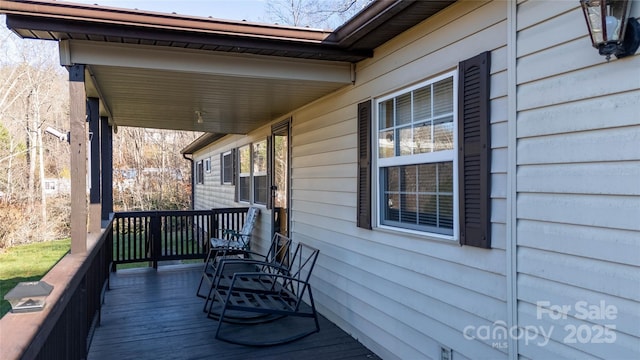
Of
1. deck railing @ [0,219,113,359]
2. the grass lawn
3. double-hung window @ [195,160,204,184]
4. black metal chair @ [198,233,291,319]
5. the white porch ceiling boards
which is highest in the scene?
the white porch ceiling boards

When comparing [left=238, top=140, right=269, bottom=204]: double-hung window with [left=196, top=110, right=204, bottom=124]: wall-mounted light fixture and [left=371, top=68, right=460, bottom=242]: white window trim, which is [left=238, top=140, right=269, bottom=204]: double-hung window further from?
[left=371, top=68, right=460, bottom=242]: white window trim

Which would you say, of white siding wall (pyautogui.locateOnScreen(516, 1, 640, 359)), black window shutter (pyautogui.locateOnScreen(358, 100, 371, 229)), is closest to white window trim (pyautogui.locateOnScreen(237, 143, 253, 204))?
black window shutter (pyautogui.locateOnScreen(358, 100, 371, 229))

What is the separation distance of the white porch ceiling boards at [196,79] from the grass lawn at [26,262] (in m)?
3.22

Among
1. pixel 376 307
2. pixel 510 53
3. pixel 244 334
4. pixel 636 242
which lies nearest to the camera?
pixel 636 242

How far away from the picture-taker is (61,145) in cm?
1780

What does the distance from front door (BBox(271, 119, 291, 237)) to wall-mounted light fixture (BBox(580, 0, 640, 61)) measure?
14.9 feet

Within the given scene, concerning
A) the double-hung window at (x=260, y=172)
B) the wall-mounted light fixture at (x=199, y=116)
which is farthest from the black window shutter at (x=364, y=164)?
the double-hung window at (x=260, y=172)

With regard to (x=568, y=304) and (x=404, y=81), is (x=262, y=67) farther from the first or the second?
(x=568, y=304)

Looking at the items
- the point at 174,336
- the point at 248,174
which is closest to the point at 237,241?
the point at 248,174

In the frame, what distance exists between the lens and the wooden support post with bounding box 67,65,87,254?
127 inches

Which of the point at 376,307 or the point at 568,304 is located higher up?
the point at 568,304

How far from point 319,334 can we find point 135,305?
89.0 inches

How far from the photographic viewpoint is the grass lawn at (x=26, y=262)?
678 cm

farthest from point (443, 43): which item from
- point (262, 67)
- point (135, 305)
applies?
point (135, 305)
